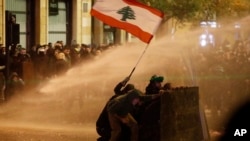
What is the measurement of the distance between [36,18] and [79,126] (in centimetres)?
1461

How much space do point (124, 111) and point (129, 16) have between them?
167cm

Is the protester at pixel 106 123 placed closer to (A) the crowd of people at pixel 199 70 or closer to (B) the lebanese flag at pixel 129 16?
(B) the lebanese flag at pixel 129 16

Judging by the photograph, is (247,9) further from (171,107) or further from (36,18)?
(171,107)

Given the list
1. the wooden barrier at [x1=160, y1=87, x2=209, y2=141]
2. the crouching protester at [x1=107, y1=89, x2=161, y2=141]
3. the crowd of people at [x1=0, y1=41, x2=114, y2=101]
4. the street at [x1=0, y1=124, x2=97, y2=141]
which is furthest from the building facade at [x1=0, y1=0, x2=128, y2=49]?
the crouching protester at [x1=107, y1=89, x2=161, y2=141]

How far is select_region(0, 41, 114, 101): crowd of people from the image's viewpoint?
65.3ft

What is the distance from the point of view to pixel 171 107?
1095 cm

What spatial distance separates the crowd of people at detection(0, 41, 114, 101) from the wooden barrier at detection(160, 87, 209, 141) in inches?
344

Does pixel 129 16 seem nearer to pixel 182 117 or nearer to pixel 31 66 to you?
pixel 182 117

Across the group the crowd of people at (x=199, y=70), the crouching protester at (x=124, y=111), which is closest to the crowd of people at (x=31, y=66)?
the crowd of people at (x=199, y=70)

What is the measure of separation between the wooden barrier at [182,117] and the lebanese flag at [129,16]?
3.44 feet

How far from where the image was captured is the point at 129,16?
1118 cm

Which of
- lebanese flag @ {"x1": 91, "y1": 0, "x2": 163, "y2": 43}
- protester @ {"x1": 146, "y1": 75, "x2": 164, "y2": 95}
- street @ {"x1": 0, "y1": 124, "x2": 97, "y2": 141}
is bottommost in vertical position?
street @ {"x1": 0, "y1": 124, "x2": 97, "y2": 141}

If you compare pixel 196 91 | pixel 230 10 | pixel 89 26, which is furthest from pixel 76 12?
pixel 196 91

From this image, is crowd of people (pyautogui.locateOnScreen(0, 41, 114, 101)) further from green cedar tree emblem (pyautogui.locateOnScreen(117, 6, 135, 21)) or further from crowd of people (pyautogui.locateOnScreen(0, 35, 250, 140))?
green cedar tree emblem (pyautogui.locateOnScreen(117, 6, 135, 21))
